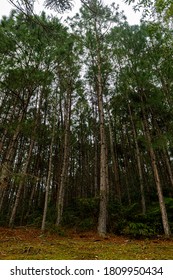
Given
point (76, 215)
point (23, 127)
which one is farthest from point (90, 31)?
point (76, 215)

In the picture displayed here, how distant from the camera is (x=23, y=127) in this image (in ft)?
31.5

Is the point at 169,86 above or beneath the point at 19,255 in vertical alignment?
above

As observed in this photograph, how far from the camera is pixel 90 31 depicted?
40.9 ft

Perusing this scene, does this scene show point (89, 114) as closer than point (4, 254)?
No

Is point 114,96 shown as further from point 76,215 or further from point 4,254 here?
point 4,254

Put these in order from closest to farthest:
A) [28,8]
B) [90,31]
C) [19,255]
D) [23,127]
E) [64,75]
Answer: [28,8] < [19,255] < [23,127] < [90,31] < [64,75]

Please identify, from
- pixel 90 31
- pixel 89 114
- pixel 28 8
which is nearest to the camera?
pixel 28 8

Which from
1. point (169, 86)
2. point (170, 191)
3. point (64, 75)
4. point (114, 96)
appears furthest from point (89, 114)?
point (170, 191)

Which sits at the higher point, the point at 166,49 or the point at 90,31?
the point at 90,31

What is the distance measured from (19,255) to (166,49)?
23.2 ft

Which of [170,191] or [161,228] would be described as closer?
[161,228]

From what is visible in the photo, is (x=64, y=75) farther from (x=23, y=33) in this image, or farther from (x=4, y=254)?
(x=4, y=254)

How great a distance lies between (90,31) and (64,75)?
2.76m

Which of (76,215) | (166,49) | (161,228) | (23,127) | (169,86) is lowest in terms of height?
(161,228)
